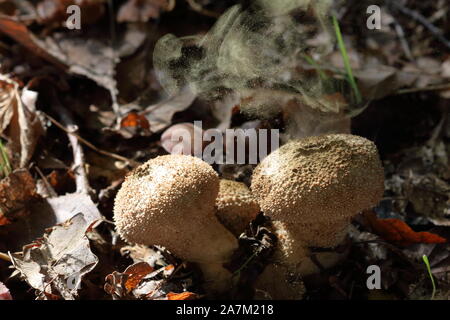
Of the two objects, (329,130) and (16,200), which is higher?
(329,130)

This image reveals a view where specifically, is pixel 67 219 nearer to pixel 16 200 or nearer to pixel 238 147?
pixel 16 200

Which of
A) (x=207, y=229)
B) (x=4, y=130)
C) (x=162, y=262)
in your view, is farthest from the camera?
(x=4, y=130)

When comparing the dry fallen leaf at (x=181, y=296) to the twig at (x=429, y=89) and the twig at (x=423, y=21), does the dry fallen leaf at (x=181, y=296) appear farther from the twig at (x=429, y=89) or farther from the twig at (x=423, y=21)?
the twig at (x=423, y=21)

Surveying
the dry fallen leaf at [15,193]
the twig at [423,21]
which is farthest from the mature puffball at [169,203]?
the twig at [423,21]

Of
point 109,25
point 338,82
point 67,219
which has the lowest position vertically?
point 67,219

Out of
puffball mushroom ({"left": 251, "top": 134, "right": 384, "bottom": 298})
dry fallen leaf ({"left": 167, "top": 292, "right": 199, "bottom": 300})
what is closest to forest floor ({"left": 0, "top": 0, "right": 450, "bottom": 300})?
dry fallen leaf ({"left": 167, "top": 292, "right": 199, "bottom": 300})

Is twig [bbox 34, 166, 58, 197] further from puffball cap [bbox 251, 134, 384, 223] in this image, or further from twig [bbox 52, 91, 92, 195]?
puffball cap [bbox 251, 134, 384, 223]
